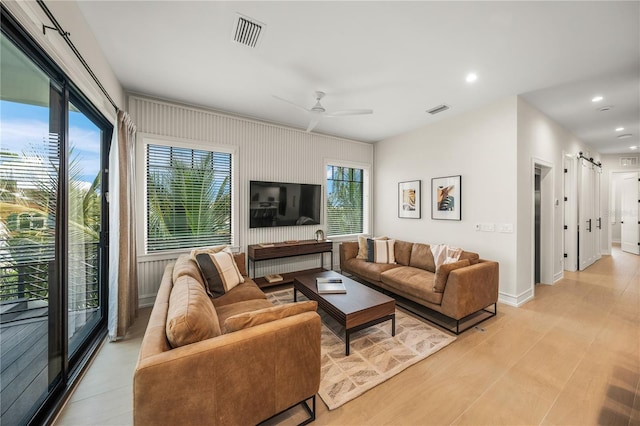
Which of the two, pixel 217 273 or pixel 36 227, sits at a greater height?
pixel 36 227

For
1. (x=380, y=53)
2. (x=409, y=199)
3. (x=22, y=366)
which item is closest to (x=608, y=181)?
(x=409, y=199)

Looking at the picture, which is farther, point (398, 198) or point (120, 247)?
point (398, 198)

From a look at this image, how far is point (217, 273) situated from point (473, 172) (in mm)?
3917

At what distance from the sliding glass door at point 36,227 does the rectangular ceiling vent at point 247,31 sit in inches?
52.4

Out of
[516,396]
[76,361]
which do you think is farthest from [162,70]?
[516,396]

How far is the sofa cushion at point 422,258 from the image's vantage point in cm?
363

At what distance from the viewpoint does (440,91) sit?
316 centimetres

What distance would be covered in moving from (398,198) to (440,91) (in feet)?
7.48

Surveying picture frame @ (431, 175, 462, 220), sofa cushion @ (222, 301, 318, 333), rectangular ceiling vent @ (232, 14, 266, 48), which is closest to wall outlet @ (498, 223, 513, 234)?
picture frame @ (431, 175, 462, 220)

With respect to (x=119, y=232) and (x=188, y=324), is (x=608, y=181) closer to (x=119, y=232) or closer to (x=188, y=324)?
(x=188, y=324)

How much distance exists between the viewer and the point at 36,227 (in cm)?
155

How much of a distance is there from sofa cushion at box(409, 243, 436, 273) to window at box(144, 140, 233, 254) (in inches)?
120

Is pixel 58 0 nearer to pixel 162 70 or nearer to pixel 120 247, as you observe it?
pixel 162 70

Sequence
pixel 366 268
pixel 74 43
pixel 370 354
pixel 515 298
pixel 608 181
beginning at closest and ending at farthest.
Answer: pixel 74 43
pixel 370 354
pixel 515 298
pixel 366 268
pixel 608 181
